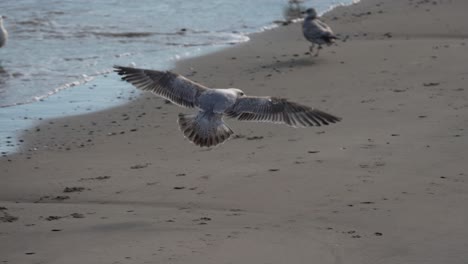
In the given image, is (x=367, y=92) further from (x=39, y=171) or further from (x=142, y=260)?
(x=142, y=260)

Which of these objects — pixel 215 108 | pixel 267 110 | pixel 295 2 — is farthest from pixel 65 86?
pixel 295 2

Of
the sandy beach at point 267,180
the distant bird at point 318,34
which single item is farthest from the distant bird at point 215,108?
the distant bird at point 318,34

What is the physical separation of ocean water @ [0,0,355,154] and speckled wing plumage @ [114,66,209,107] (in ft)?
4.67

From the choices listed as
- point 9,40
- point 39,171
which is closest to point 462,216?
point 39,171

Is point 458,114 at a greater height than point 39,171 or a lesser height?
greater

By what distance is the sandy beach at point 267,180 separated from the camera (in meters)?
6.20

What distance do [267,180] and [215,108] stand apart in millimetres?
776

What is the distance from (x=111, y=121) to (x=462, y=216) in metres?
4.65

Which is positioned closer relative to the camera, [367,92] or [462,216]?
[462,216]

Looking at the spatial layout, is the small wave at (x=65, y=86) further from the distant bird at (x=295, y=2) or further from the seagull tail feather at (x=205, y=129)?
the distant bird at (x=295, y=2)

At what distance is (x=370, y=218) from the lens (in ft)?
21.9

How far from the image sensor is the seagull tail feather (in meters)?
7.72

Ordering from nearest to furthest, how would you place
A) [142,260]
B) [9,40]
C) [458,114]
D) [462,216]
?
[142,260]
[462,216]
[458,114]
[9,40]

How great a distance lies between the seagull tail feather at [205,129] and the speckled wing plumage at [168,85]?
45cm
